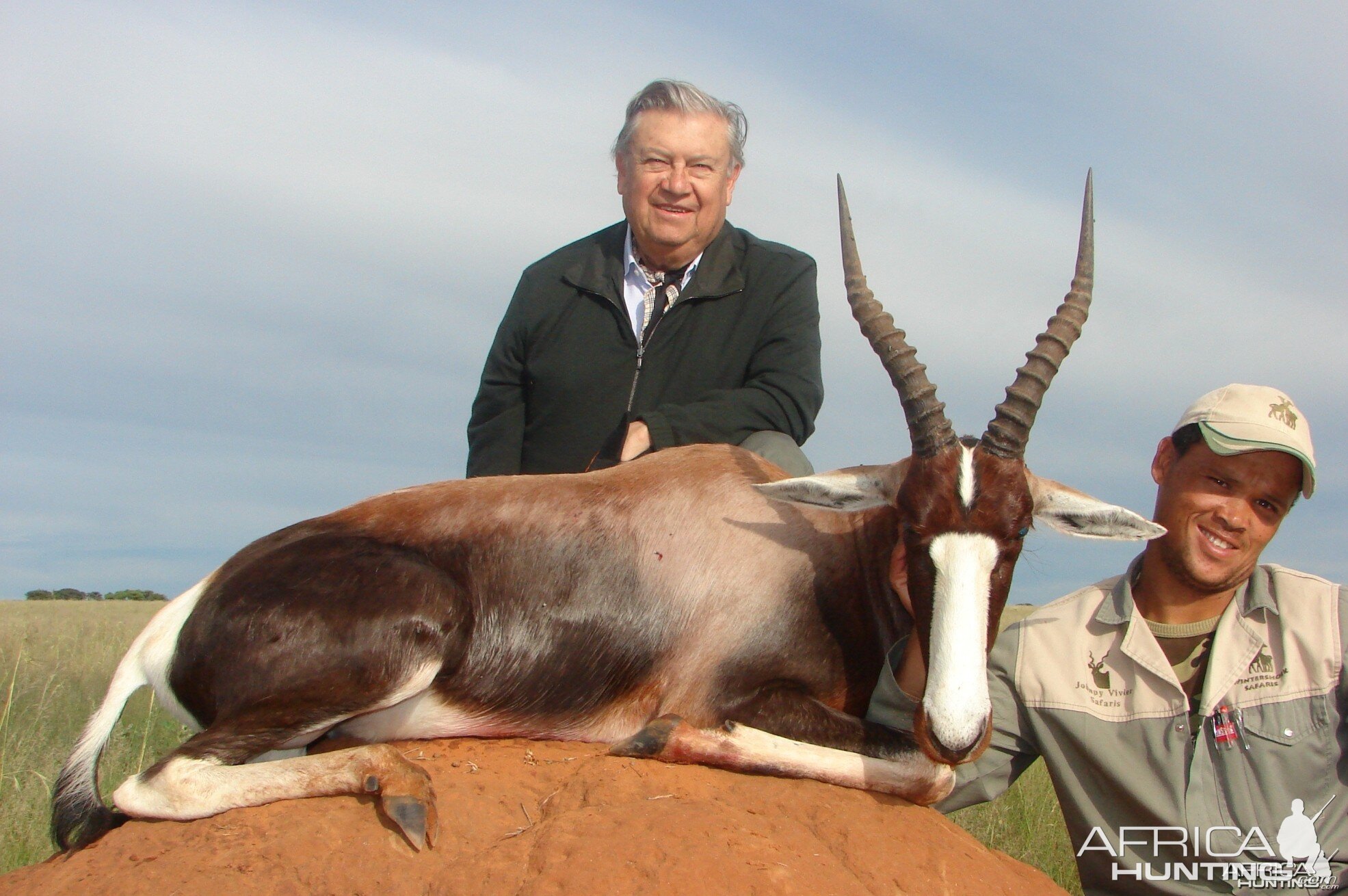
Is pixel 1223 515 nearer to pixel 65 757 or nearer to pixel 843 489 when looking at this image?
pixel 843 489

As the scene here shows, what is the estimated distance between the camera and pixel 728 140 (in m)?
7.51

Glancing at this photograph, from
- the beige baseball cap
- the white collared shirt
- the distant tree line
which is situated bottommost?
the distant tree line

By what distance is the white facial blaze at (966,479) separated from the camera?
4.68m

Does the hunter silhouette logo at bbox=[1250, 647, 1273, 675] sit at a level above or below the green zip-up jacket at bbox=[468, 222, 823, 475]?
below

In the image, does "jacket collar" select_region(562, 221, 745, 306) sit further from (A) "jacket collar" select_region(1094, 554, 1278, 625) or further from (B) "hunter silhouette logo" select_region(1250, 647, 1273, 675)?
(B) "hunter silhouette logo" select_region(1250, 647, 1273, 675)

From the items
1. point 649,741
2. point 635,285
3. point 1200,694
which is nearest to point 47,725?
point 635,285

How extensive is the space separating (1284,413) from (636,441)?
3.25 metres

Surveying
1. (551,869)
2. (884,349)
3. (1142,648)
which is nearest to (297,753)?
(551,869)

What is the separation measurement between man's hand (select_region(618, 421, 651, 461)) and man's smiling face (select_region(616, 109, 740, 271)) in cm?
144

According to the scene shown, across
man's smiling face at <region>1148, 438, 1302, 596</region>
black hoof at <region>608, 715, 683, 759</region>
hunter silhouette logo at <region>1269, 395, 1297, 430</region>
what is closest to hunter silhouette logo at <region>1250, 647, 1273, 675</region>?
man's smiling face at <region>1148, 438, 1302, 596</region>

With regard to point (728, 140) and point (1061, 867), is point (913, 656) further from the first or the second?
point (728, 140)

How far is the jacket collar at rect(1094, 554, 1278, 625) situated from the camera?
5.20 meters

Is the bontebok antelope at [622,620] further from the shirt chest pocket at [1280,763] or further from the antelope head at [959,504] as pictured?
the shirt chest pocket at [1280,763]

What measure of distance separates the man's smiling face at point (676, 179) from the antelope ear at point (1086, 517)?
3.04 m
